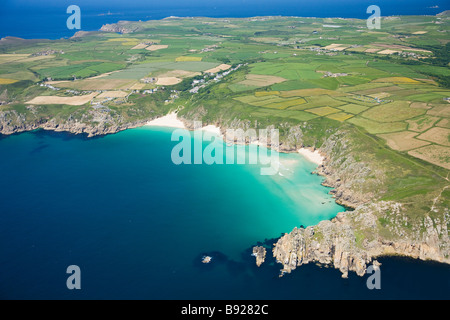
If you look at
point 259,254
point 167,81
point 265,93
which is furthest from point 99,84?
point 259,254

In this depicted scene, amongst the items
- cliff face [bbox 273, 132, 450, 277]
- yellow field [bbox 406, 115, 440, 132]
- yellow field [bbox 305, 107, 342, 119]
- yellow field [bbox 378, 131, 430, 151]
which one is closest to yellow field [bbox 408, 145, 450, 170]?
yellow field [bbox 378, 131, 430, 151]


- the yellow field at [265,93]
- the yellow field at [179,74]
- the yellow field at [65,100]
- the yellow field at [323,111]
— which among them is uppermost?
the yellow field at [179,74]

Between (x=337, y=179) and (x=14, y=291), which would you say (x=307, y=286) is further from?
(x=14, y=291)

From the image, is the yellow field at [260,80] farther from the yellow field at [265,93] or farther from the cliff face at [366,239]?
the cliff face at [366,239]

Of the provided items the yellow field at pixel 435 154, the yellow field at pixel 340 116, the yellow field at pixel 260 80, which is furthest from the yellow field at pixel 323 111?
the yellow field at pixel 260 80

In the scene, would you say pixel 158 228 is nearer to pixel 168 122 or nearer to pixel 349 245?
pixel 349 245

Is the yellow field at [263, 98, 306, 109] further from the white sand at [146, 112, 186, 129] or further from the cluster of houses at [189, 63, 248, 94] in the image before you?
the cluster of houses at [189, 63, 248, 94]
